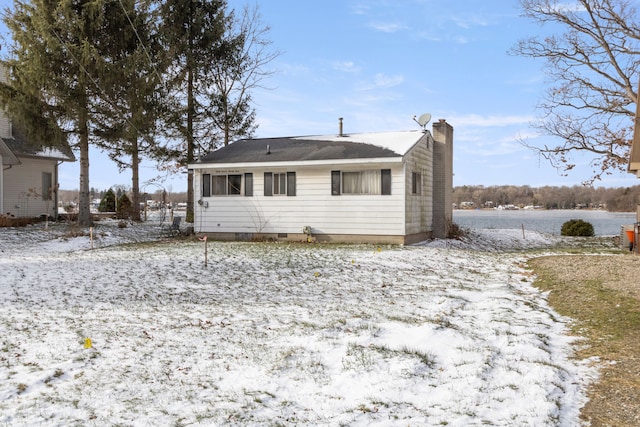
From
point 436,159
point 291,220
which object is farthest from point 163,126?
point 436,159

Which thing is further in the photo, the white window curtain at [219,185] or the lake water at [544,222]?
the lake water at [544,222]

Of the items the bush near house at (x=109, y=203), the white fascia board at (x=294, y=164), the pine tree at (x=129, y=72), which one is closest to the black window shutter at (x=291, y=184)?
the white fascia board at (x=294, y=164)

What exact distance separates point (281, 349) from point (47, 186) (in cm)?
2340

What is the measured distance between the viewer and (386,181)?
15836 mm

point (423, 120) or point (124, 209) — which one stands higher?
point (423, 120)

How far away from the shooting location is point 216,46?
2353cm

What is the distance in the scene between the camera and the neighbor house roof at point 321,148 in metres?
16.2

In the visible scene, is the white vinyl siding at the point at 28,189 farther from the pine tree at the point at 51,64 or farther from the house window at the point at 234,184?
the house window at the point at 234,184

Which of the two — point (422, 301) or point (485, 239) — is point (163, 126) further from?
point (422, 301)

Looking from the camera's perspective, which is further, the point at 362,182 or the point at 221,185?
the point at 221,185

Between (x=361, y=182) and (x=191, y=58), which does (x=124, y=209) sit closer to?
(x=191, y=58)

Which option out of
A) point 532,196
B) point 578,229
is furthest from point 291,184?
point 532,196

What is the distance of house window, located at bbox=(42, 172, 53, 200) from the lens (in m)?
23.8

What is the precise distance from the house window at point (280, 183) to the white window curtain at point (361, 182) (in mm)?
1891
